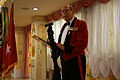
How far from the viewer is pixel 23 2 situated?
159 inches

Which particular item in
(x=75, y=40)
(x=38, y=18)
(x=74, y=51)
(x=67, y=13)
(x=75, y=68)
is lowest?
(x=75, y=68)

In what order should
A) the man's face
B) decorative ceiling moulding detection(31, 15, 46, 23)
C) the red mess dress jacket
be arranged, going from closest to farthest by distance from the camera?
the red mess dress jacket → the man's face → decorative ceiling moulding detection(31, 15, 46, 23)

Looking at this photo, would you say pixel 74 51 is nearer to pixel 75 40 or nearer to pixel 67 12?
pixel 75 40

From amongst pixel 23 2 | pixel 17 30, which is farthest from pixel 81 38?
pixel 17 30

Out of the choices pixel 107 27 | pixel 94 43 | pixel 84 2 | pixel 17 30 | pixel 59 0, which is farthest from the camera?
pixel 17 30

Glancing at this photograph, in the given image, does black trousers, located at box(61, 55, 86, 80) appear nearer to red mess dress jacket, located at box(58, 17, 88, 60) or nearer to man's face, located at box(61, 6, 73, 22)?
red mess dress jacket, located at box(58, 17, 88, 60)

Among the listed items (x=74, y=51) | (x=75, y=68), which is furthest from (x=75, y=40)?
(x=75, y=68)

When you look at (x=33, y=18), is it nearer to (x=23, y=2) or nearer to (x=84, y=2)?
(x=23, y=2)

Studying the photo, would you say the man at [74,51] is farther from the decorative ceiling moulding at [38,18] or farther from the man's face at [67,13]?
the decorative ceiling moulding at [38,18]

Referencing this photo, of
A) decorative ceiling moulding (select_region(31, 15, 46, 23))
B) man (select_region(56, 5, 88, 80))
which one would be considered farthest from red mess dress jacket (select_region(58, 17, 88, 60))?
decorative ceiling moulding (select_region(31, 15, 46, 23))

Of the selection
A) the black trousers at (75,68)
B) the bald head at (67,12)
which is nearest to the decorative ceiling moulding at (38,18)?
the bald head at (67,12)

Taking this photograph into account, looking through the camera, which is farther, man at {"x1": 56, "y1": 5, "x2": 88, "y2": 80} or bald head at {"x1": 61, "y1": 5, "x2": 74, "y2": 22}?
bald head at {"x1": 61, "y1": 5, "x2": 74, "y2": 22}

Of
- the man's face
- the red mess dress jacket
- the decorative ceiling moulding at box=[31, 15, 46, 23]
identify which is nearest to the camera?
the red mess dress jacket

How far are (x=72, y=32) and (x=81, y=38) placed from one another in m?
0.11
